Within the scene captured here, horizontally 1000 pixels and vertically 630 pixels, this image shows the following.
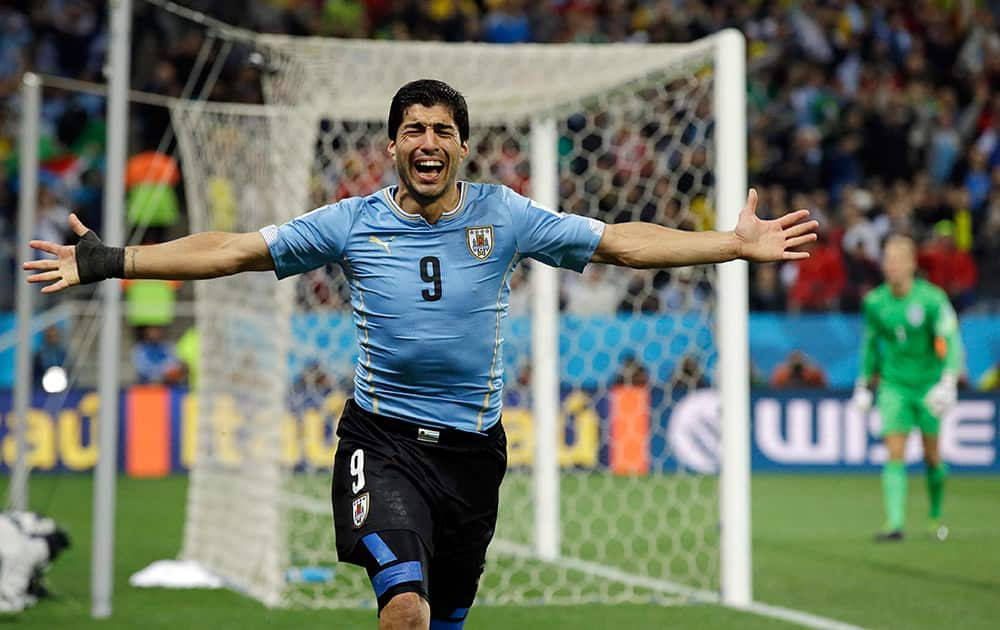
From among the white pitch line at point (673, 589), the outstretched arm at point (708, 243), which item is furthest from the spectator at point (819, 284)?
the outstretched arm at point (708, 243)

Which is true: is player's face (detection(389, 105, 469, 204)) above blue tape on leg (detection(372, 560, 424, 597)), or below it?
above

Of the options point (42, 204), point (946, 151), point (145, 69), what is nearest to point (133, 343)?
point (42, 204)

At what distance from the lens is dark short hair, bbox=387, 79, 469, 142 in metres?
4.92

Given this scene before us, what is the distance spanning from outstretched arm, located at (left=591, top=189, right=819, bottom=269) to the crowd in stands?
10582 millimetres

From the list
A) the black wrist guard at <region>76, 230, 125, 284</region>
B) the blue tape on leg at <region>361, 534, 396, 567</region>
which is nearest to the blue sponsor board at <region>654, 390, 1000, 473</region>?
the blue tape on leg at <region>361, 534, 396, 567</region>

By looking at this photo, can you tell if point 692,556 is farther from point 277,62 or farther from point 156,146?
point 156,146

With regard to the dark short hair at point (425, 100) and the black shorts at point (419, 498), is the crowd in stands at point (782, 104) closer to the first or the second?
the black shorts at point (419, 498)

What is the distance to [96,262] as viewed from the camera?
15.7 ft

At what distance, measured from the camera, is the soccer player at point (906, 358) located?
473 inches

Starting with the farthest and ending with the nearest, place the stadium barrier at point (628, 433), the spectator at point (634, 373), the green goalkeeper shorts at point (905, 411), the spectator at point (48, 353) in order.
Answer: the spectator at point (48, 353), the spectator at point (634, 373), the stadium barrier at point (628, 433), the green goalkeeper shorts at point (905, 411)

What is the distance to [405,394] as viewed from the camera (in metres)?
5.07

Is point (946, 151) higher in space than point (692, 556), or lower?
higher

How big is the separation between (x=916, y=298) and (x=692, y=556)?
2969 mm

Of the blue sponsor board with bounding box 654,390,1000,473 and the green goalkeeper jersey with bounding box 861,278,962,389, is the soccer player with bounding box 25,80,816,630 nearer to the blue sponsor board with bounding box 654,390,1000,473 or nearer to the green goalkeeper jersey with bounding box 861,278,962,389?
the green goalkeeper jersey with bounding box 861,278,962,389
